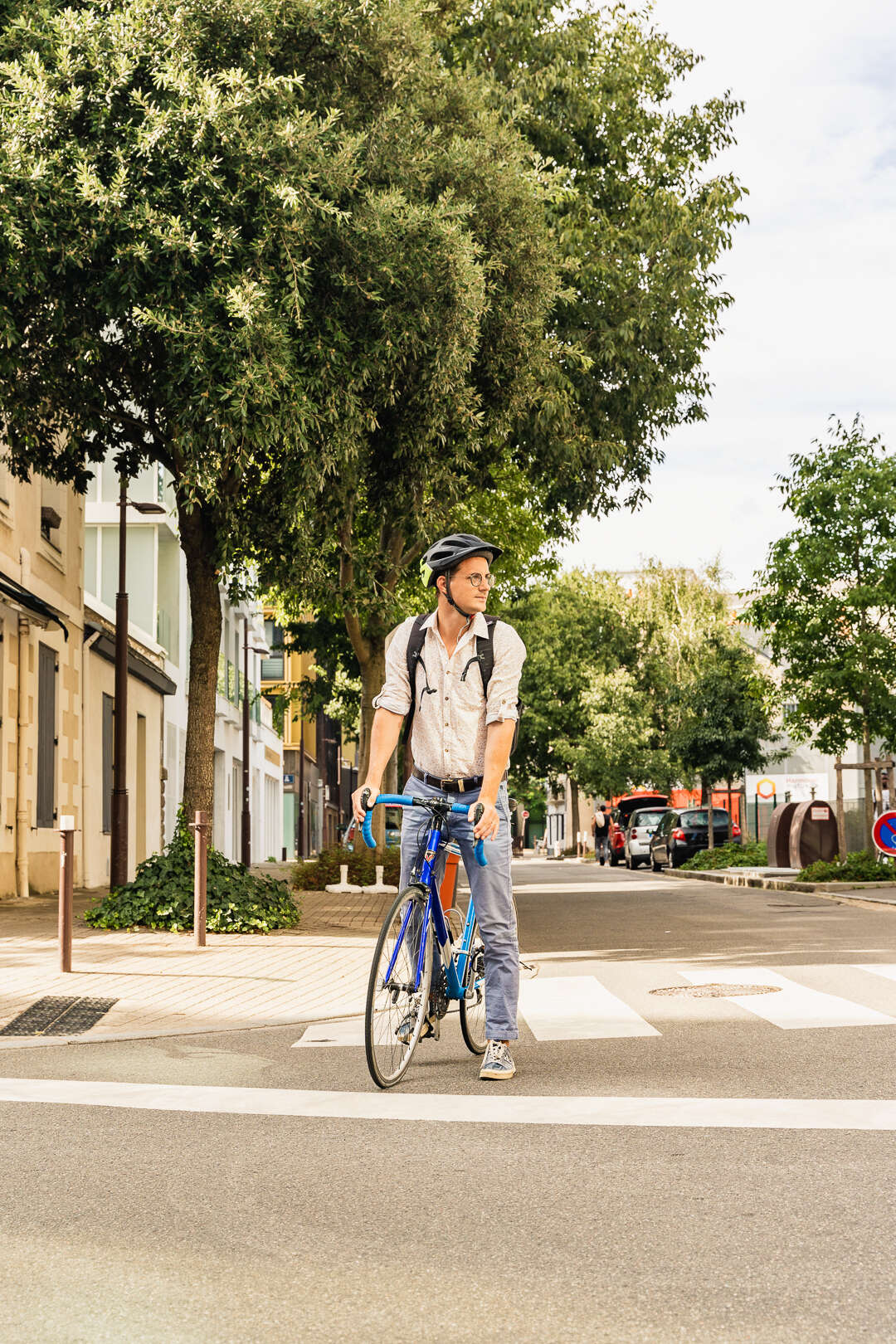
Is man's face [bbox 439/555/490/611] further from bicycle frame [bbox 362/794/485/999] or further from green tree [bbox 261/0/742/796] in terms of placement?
green tree [bbox 261/0/742/796]

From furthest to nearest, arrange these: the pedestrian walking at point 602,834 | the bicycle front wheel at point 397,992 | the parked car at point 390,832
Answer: the pedestrian walking at point 602,834 < the parked car at point 390,832 < the bicycle front wheel at point 397,992

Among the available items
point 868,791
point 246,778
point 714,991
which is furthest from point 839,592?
point 246,778

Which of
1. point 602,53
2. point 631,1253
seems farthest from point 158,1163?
point 602,53

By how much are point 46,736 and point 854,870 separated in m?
11.9

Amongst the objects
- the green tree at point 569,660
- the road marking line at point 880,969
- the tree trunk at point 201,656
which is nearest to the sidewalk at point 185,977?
the tree trunk at point 201,656

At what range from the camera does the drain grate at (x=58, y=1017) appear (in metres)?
8.23

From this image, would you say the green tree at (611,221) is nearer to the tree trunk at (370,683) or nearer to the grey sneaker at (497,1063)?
the tree trunk at (370,683)

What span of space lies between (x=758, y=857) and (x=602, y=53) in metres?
17.2

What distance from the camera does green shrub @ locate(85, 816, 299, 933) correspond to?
543 inches

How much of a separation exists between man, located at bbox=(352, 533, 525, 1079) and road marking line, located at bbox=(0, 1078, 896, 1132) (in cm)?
57

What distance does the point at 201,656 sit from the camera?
48.7ft

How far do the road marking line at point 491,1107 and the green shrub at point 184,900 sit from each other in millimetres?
7292

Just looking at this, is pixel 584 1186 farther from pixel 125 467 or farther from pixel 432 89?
pixel 432 89

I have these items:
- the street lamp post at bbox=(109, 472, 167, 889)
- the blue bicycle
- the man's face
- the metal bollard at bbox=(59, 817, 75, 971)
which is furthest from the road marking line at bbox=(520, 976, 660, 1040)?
the street lamp post at bbox=(109, 472, 167, 889)
